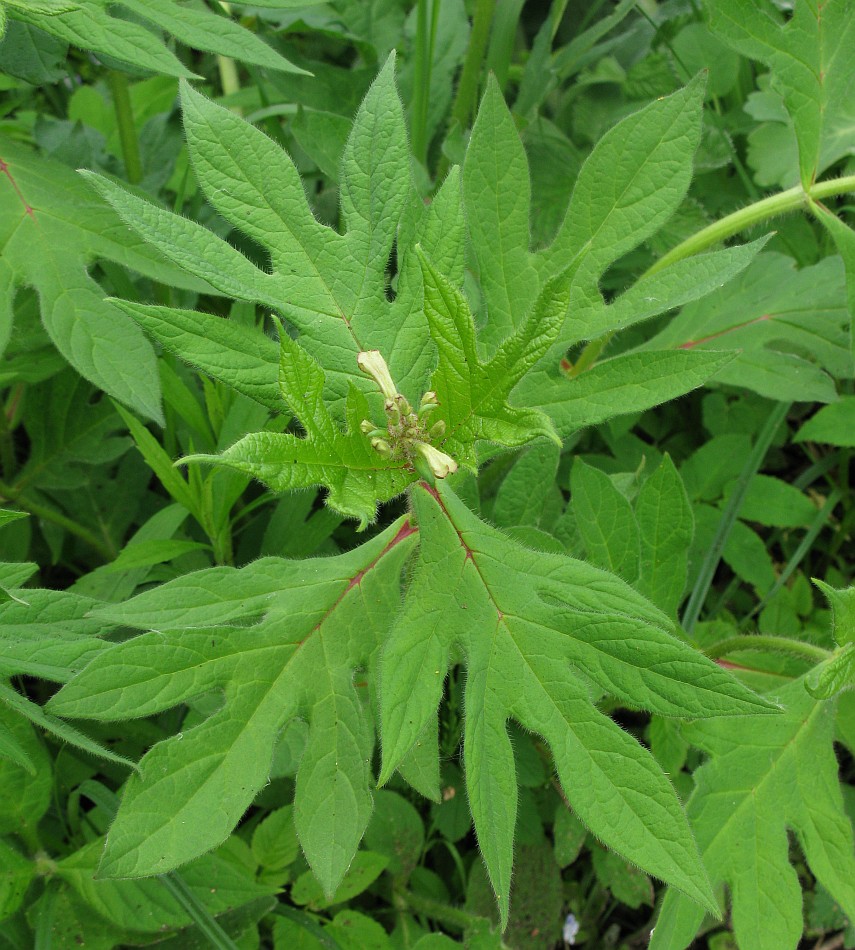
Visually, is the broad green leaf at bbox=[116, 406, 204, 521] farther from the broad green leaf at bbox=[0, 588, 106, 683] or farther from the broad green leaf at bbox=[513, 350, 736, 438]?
the broad green leaf at bbox=[513, 350, 736, 438]

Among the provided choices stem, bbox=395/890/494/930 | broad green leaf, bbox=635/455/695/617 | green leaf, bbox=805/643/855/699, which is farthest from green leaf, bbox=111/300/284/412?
stem, bbox=395/890/494/930

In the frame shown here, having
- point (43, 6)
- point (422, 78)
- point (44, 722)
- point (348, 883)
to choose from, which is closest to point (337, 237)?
point (43, 6)

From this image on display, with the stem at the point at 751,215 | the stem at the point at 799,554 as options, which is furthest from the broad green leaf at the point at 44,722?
the stem at the point at 799,554

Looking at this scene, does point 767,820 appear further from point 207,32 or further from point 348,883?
point 207,32

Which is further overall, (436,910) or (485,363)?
(436,910)

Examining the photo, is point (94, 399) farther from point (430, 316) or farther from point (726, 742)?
point (726, 742)

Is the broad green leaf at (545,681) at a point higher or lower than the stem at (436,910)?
higher

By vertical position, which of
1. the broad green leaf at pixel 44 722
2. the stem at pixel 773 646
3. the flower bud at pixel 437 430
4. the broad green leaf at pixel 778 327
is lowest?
the stem at pixel 773 646

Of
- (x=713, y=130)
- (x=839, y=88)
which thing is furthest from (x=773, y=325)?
(x=713, y=130)

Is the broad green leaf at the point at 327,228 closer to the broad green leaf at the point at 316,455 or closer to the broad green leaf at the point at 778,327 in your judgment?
the broad green leaf at the point at 316,455
